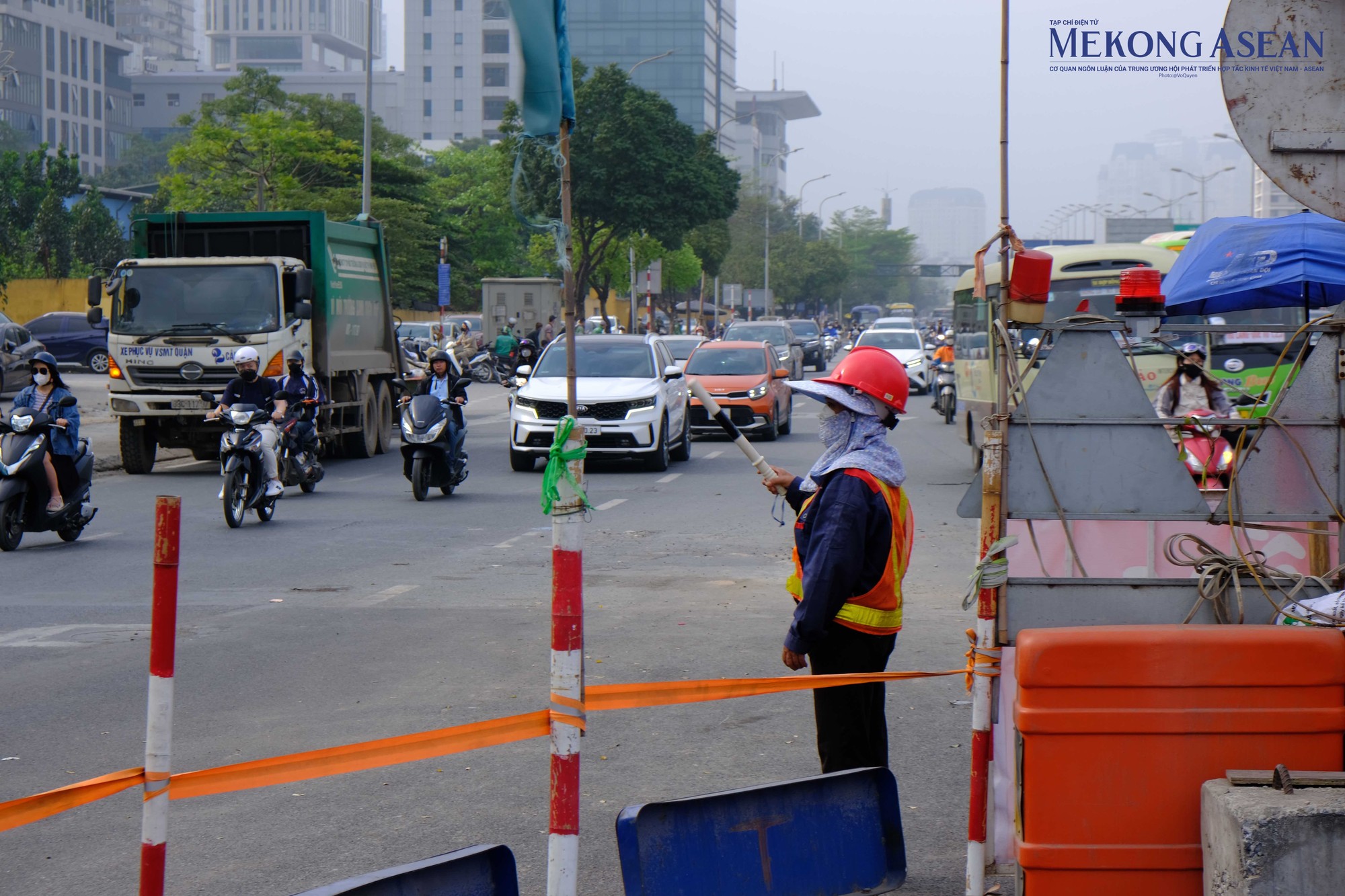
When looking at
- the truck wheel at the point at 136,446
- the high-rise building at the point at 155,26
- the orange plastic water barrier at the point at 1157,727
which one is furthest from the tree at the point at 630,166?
the high-rise building at the point at 155,26

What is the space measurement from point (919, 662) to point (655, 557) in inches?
159

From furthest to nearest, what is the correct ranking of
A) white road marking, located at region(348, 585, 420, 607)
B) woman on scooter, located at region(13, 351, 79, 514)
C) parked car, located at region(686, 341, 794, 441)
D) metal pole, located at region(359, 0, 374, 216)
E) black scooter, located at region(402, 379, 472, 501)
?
1. metal pole, located at region(359, 0, 374, 216)
2. parked car, located at region(686, 341, 794, 441)
3. black scooter, located at region(402, 379, 472, 501)
4. woman on scooter, located at region(13, 351, 79, 514)
5. white road marking, located at region(348, 585, 420, 607)

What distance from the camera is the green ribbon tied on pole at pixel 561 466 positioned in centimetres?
365

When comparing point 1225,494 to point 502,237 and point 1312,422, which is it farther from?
point 502,237

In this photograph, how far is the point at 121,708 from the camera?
6559mm

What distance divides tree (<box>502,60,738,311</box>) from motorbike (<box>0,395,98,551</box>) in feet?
109

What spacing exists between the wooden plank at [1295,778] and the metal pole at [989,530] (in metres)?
0.69

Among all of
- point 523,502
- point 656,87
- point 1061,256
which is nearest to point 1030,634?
point 523,502

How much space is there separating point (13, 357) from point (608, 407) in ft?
49.8

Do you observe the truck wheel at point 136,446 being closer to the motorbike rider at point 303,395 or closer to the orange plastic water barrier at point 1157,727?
the motorbike rider at point 303,395

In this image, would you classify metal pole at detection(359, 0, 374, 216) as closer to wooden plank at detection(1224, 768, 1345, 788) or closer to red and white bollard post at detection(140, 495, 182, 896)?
red and white bollard post at detection(140, 495, 182, 896)

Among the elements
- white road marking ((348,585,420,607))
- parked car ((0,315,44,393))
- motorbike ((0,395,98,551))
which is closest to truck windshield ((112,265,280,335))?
motorbike ((0,395,98,551))

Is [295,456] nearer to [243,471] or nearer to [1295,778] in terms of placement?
[243,471]

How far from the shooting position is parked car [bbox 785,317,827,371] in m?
47.3
